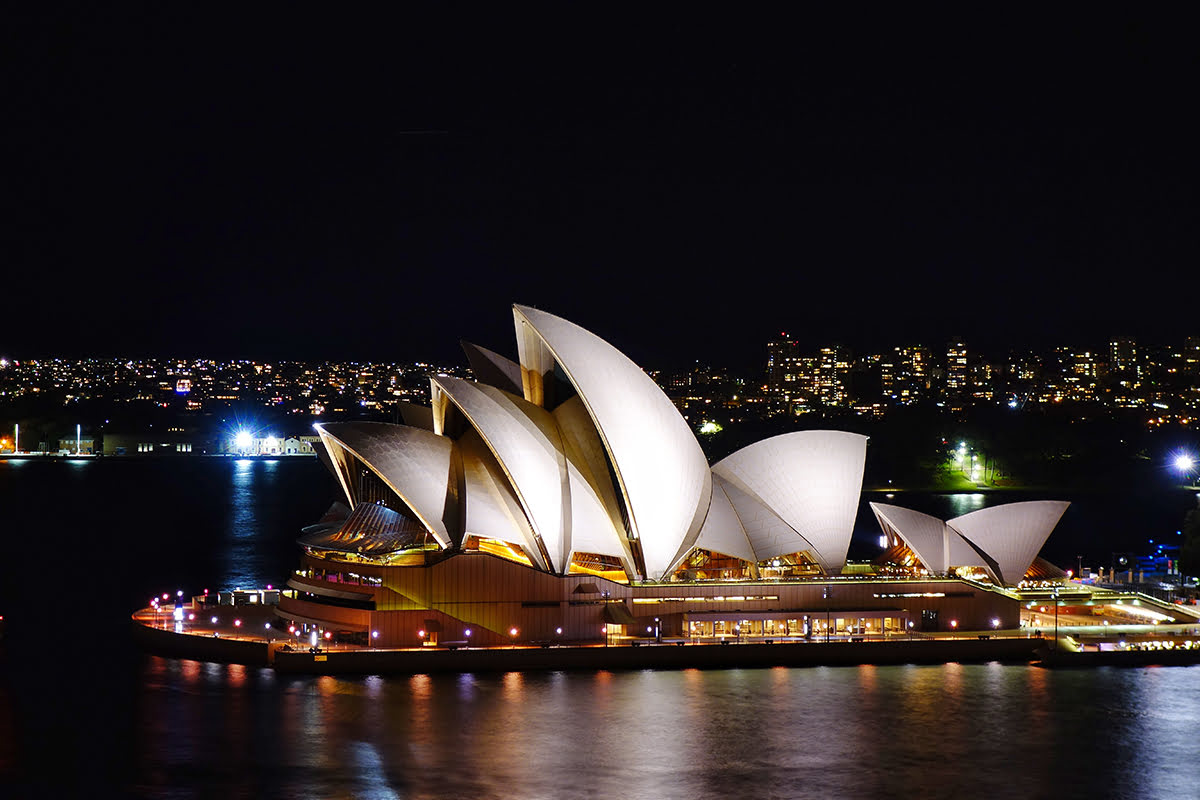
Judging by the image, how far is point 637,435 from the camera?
37.9m

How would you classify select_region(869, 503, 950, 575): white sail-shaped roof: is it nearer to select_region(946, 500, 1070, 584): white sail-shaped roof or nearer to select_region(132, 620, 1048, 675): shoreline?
select_region(946, 500, 1070, 584): white sail-shaped roof

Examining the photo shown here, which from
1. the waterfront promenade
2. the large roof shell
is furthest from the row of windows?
the large roof shell

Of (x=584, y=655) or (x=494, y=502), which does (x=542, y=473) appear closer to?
(x=494, y=502)

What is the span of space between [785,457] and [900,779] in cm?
1564

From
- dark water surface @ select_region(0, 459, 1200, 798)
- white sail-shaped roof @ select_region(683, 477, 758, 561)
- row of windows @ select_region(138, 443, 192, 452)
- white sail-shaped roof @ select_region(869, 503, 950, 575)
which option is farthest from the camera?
row of windows @ select_region(138, 443, 192, 452)

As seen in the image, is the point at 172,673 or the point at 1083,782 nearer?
the point at 1083,782

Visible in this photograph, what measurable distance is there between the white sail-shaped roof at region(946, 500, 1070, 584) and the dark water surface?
6.04 m

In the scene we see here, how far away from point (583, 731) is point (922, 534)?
16.5 meters

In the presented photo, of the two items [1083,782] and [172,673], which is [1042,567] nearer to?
[1083,782]

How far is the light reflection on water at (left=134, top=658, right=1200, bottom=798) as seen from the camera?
87.7 feet

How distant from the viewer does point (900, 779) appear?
2727 cm

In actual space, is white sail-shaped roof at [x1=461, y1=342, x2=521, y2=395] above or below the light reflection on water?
above

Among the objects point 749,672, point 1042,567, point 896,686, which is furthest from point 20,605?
point 1042,567

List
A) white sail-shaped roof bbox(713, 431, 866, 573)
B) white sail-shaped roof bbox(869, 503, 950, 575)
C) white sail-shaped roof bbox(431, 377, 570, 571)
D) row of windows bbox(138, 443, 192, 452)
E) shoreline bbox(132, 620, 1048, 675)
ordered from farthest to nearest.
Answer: row of windows bbox(138, 443, 192, 452) < white sail-shaped roof bbox(869, 503, 950, 575) < white sail-shaped roof bbox(713, 431, 866, 573) < white sail-shaped roof bbox(431, 377, 570, 571) < shoreline bbox(132, 620, 1048, 675)
